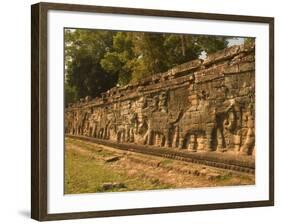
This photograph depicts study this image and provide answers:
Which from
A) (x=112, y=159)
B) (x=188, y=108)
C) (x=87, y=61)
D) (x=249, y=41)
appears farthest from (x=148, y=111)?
(x=249, y=41)

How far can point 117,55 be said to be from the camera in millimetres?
7117

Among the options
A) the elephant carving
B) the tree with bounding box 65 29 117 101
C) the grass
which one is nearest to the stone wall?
the elephant carving

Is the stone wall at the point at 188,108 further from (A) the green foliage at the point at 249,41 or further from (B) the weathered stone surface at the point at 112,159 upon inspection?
(B) the weathered stone surface at the point at 112,159

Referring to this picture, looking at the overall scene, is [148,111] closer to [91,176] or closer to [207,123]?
[207,123]

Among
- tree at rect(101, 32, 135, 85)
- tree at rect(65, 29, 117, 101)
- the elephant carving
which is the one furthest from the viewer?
the elephant carving

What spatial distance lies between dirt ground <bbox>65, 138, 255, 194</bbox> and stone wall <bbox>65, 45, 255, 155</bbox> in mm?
148

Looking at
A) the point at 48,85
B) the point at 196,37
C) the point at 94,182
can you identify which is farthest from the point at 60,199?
the point at 196,37

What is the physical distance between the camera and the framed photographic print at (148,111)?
6781 mm

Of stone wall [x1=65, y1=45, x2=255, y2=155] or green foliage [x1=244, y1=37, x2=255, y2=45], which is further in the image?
green foliage [x1=244, y1=37, x2=255, y2=45]

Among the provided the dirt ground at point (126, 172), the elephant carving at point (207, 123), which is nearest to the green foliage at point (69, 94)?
the dirt ground at point (126, 172)

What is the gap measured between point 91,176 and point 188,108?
3.84 feet

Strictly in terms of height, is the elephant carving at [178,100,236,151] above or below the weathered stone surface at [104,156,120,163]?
above

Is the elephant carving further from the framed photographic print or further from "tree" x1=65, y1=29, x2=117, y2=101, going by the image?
"tree" x1=65, y1=29, x2=117, y2=101

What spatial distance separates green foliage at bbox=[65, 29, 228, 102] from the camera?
22.7 ft
